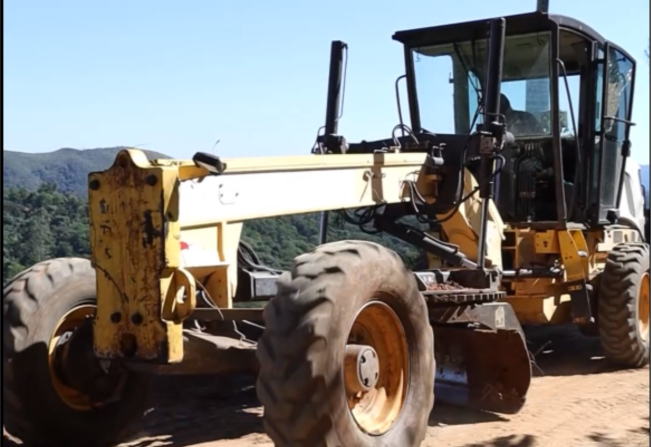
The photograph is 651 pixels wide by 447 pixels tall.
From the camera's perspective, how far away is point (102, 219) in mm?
4371

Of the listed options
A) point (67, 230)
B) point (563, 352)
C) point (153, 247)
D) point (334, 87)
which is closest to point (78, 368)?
point (153, 247)

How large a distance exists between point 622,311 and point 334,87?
11.2 ft

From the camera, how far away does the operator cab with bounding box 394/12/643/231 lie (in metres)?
7.80

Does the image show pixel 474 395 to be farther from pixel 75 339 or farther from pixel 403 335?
pixel 75 339

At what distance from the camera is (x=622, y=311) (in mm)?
8070

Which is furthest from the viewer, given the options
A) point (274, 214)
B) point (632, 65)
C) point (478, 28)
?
point (632, 65)

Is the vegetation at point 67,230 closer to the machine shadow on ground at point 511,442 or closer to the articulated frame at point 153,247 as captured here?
the articulated frame at point 153,247

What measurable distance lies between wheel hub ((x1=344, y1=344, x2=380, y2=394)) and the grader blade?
1.44 metres

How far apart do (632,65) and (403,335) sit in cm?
546

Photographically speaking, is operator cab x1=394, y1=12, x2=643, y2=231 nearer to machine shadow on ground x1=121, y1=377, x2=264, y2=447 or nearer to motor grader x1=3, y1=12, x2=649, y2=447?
motor grader x1=3, y1=12, x2=649, y2=447

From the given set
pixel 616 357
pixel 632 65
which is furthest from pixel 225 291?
pixel 632 65

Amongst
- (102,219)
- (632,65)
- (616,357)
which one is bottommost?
(616,357)

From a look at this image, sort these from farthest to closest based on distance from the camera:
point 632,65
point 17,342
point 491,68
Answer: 1. point 632,65
2. point 491,68
3. point 17,342

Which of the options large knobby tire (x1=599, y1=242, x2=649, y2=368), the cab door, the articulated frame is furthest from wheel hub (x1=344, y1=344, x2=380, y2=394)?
the cab door
